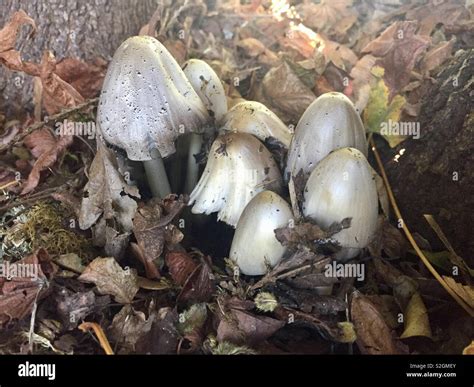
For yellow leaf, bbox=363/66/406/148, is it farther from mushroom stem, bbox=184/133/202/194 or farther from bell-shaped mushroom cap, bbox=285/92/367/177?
mushroom stem, bbox=184/133/202/194

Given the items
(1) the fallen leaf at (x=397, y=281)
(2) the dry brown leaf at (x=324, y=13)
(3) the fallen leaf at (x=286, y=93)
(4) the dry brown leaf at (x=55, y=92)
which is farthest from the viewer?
(2) the dry brown leaf at (x=324, y=13)

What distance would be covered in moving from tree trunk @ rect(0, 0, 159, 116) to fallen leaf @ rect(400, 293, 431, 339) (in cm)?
90

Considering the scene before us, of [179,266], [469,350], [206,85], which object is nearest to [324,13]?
[206,85]

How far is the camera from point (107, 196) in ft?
3.67

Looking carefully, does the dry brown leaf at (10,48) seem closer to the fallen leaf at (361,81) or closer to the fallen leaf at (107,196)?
the fallen leaf at (107,196)

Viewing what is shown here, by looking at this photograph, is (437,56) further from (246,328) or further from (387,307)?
(246,328)

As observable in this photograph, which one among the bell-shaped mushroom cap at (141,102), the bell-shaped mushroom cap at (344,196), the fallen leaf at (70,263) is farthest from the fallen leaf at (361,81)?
the fallen leaf at (70,263)

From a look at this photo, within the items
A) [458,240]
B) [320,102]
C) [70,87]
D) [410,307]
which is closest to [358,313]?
[410,307]

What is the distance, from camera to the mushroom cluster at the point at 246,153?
3.35 feet

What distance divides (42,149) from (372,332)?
78cm

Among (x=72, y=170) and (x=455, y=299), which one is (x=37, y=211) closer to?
(x=72, y=170)

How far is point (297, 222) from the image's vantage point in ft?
3.34

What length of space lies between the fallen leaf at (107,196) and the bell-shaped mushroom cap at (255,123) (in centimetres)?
23

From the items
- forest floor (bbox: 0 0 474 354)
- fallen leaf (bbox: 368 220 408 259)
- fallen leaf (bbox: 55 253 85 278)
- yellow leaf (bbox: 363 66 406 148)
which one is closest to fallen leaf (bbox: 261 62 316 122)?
forest floor (bbox: 0 0 474 354)
